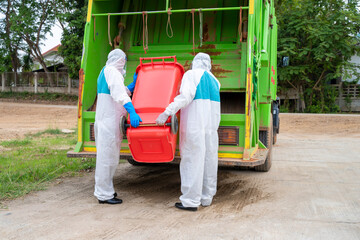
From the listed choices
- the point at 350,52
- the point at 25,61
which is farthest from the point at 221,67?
the point at 25,61

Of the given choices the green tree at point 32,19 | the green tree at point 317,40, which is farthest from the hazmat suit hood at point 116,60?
the green tree at point 32,19

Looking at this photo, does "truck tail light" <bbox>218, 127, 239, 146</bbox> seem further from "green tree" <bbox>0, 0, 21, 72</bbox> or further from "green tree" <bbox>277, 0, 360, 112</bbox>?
"green tree" <bbox>0, 0, 21, 72</bbox>

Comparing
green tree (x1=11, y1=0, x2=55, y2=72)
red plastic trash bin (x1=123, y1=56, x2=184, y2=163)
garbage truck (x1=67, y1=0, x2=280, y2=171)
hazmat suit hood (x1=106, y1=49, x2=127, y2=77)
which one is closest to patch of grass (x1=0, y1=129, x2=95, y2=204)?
garbage truck (x1=67, y1=0, x2=280, y2=171)

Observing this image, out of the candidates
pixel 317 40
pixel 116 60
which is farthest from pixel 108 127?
pixel 317 40

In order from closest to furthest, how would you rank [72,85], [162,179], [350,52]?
[162,179] < [350,52] < [72,85]

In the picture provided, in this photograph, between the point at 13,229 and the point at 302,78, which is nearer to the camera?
the point at 13,229

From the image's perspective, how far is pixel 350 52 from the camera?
57.3ft

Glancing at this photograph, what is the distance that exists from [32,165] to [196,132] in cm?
320

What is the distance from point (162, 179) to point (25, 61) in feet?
79.7

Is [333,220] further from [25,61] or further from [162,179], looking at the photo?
[25,61]

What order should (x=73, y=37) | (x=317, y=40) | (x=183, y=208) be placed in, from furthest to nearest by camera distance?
(x=73, y=37), (x=317, y=40), (x=183, y=208)

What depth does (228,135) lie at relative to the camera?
4398mm

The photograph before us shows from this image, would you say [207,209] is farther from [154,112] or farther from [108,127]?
[108,127]

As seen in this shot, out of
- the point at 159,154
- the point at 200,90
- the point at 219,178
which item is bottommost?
the point at 219,178
